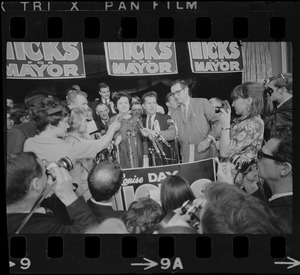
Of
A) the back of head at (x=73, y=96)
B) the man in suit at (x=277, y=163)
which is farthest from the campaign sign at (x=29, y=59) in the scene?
the man in suit at (x=277, y=163)

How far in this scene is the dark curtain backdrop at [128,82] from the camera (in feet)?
58.8

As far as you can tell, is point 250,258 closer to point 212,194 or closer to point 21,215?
point 212,194

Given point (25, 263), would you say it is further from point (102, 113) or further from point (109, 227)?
point (102, 113)

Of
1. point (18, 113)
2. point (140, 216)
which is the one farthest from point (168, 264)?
point (18, 113)

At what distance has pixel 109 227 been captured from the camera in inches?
707

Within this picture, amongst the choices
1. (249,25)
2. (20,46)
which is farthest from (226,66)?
(20,46)

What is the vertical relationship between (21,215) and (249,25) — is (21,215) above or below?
below

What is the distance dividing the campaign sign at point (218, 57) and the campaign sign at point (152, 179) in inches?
26.4

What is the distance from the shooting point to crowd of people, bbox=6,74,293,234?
58.9 feet

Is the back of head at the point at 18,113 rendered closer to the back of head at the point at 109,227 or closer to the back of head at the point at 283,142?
the back of head at the point at 109,227

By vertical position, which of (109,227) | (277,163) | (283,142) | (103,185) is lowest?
(109,227)

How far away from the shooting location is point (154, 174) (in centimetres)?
1794

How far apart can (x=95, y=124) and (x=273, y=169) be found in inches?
51.5

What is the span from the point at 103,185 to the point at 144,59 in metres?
0.94
